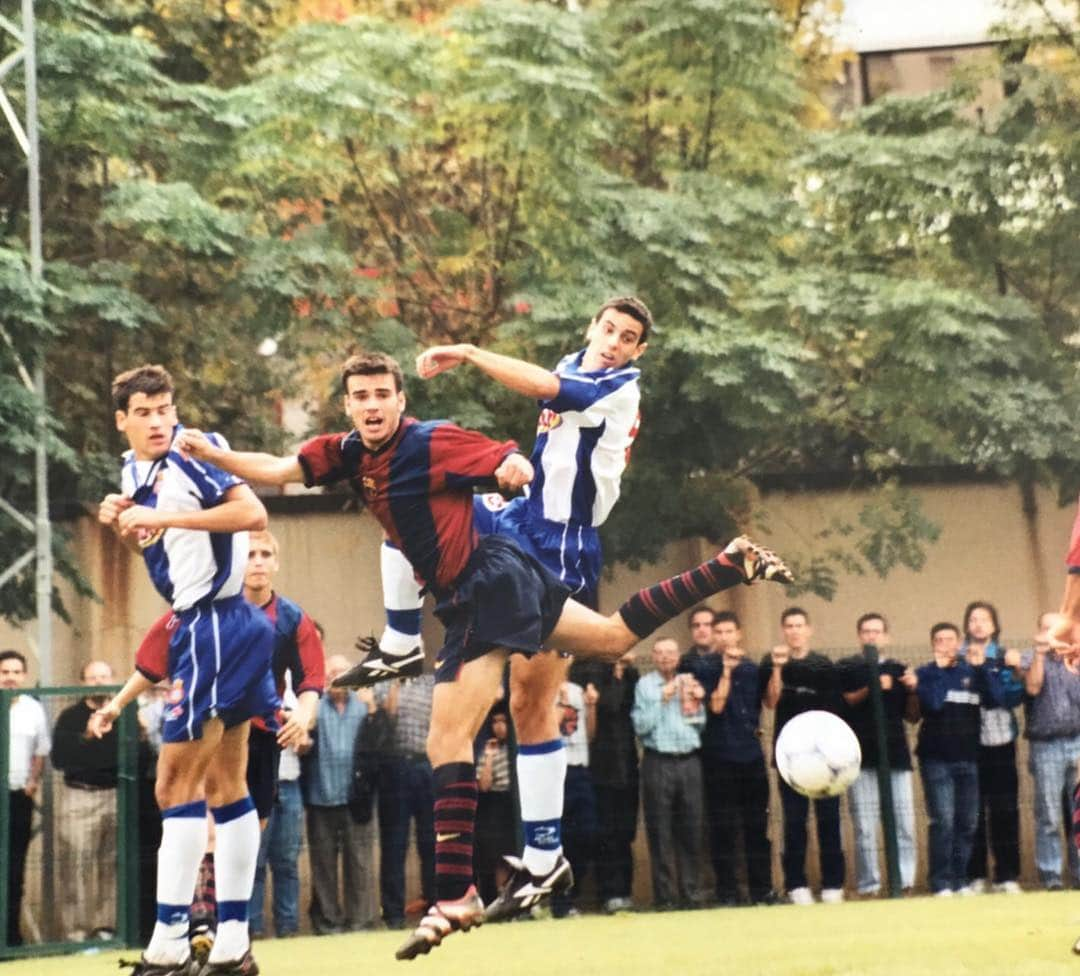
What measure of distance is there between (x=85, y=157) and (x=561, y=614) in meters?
9.43

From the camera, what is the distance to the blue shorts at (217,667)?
26.1 feet

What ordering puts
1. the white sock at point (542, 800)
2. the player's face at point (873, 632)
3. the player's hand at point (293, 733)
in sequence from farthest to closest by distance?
the player's face at point (873, 632) < the player's hand at point (293, 733) < the white sock at point (542, 800)

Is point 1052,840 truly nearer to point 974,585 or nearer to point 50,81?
point 974,585

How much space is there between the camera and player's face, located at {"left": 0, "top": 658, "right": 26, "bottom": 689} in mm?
12648

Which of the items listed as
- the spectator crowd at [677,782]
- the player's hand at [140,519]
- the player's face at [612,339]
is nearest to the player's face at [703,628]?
the spectator crowd at [677,782]

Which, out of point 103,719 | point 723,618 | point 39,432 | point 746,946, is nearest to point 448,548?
point 103,719

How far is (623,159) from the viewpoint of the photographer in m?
17.2

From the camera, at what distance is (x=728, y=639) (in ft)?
43.2

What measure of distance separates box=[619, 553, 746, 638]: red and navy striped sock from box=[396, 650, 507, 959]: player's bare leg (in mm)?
660

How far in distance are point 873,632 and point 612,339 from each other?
21.0 feet

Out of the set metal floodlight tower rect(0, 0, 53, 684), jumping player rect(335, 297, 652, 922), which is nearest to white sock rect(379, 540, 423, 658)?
jumping player rect(335, 297, 652, 922)

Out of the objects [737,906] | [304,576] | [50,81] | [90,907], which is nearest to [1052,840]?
[737,906]

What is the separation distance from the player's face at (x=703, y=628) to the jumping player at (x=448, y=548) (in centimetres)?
566

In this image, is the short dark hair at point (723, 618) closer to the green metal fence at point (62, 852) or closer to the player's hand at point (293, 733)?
the green metal fence at point (62, 852)
